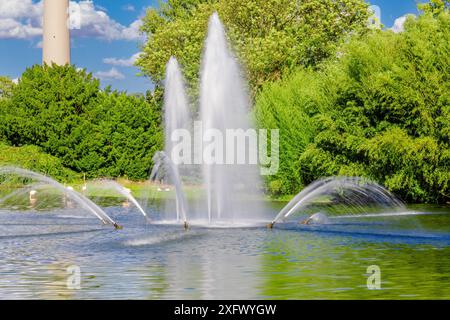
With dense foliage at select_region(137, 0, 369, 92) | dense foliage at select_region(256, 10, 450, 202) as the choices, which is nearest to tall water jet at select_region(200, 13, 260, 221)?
dense foliage at select_region(256, 10, 450, 202)

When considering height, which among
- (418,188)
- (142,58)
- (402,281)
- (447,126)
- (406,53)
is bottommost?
(402,281)

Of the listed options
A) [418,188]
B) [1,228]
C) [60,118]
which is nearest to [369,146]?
[418,188]

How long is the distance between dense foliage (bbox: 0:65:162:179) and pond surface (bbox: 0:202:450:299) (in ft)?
109

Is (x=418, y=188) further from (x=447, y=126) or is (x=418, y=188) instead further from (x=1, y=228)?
(x=1, y=228)

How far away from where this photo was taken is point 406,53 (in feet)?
132

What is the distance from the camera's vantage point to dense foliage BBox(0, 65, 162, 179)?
61.0 meters

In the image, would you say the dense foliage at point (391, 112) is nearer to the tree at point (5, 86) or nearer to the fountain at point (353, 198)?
the fountain at point (353, 198)

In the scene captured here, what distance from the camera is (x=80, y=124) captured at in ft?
202

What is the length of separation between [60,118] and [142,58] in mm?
9954

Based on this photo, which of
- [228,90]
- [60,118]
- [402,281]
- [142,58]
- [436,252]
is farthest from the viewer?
[142,58]

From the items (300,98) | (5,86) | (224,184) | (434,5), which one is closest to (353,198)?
(300,98)

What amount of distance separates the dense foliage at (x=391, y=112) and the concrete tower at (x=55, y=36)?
2913cm

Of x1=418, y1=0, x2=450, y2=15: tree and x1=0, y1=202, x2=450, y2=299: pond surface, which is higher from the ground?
x1=418, y1=0, x2=450, y2=15: tree

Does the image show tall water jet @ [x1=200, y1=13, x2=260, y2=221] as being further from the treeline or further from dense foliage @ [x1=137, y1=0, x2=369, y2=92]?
dense foliage @ [x1=137, y1=0, x2=369, y2=92]
